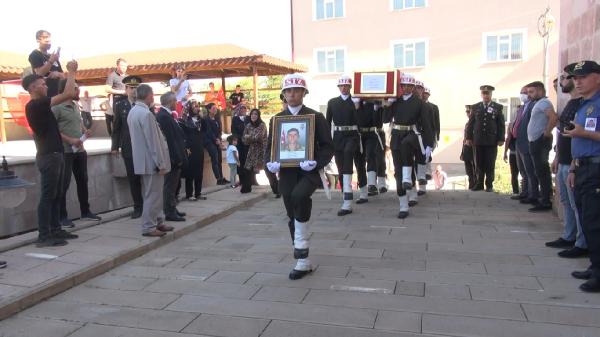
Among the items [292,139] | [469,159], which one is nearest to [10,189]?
[292,139]

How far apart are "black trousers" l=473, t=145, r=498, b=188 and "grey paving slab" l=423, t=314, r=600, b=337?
688 centimetres

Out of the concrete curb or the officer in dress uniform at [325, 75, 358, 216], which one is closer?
A: the concrete curb

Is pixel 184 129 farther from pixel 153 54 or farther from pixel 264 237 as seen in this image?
pixel 153 54

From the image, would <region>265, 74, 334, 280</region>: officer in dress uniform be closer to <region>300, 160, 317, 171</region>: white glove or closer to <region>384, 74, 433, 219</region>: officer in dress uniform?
<region>300, 160, 317, 171</region>: white glove

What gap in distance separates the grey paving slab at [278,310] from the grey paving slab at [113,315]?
0.57 feet

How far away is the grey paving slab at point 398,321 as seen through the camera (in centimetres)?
371

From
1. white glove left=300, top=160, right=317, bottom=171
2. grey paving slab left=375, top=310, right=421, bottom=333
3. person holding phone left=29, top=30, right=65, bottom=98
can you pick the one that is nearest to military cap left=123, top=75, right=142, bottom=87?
person holding phone left=29, top=30, right=65, bottom=98

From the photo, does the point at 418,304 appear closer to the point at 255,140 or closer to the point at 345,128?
the point at 345,128

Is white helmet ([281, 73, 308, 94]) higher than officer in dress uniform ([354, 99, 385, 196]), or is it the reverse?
white helmet ([281, 73, 308, 94])

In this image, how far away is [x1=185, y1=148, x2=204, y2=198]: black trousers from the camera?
871 centimetres

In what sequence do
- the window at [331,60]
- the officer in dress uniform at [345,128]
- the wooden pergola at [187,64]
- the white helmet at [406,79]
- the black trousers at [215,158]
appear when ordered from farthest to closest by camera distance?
the window at [331,60], the wooden pergola at [187,64], the black trousers at [215,158], the officer in dress uniform at [345,128], the white helmet at [406,79]

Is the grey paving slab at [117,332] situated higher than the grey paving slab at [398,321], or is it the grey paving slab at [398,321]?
the grey paving slab at [398,321]

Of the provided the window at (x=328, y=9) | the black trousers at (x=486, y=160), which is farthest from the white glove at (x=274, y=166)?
the window at (x=328, y=9)

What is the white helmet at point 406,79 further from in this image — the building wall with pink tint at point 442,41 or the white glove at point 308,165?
the building wall with pink tint at point 442,41
